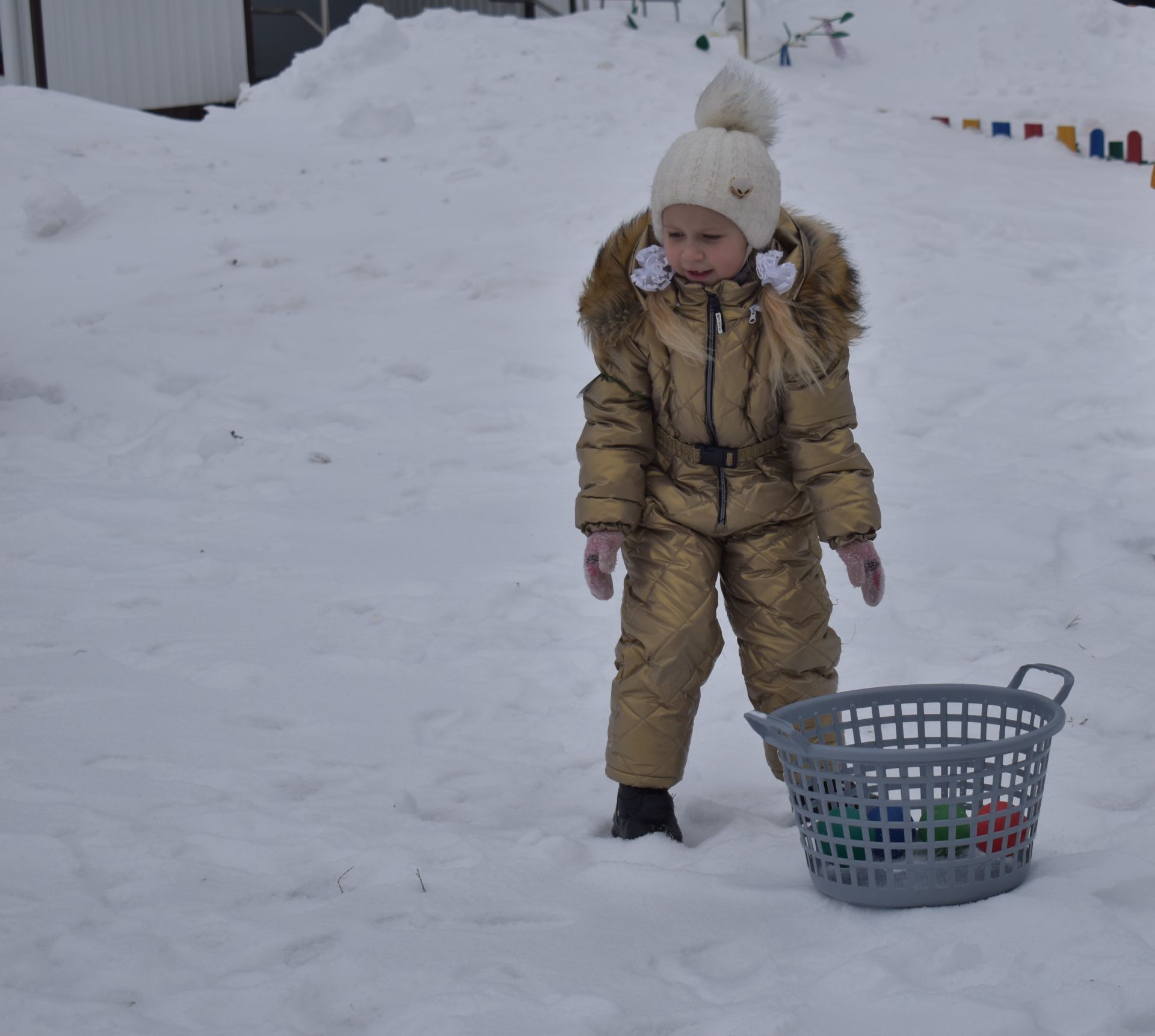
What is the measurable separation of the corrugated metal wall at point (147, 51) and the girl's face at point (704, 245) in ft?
34.8

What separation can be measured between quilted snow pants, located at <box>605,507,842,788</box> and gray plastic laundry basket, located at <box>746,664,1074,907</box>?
0.88ft

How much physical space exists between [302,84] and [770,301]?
9175 mm

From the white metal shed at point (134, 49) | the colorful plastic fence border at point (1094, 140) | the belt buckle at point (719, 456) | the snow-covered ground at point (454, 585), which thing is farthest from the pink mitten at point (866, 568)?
the white metal shed at point (134, 49)

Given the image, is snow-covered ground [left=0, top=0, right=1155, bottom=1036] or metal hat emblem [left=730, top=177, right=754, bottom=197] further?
metal hat emblem [left=730, top=177, right=754, bottom=197]

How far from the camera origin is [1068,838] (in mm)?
2512

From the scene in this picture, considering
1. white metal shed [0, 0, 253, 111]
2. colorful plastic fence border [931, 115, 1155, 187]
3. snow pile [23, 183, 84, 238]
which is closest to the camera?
snow pile [23, 183, 84, 238]

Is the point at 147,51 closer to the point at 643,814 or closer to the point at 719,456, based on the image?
the point at 719,456

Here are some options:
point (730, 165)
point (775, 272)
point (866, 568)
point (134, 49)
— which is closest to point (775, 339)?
point (775, 272)

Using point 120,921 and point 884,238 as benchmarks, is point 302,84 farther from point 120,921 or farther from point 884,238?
point 120,921

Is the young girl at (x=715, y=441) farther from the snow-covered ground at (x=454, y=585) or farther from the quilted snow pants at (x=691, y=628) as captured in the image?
the snow-covered ground at (x=454, y=585)

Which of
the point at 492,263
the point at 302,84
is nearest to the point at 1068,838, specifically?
the point at 492,263

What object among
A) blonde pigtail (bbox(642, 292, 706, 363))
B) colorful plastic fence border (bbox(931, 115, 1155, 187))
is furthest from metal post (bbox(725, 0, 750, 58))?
blonde pigtail (bbox(642, 292, 706, 363))

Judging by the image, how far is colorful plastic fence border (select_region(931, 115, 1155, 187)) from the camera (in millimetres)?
10211

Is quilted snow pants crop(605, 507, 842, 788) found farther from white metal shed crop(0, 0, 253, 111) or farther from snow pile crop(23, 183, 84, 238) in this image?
white metal shed crop(0, 0, 253, 111)
